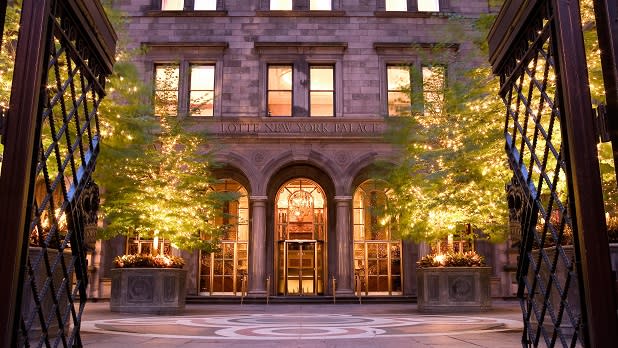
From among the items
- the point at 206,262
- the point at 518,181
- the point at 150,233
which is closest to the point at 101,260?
the point at 206,262

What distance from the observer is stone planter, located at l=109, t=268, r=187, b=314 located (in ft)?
51.0

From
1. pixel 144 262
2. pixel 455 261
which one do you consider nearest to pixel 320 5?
pixel 455 261

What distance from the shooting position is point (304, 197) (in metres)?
26.0

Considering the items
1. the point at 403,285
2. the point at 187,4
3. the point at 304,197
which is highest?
the point at 187,4

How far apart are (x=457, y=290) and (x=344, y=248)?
25.8ft

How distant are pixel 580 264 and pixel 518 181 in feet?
3.95

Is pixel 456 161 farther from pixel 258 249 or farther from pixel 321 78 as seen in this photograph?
pixel 321 78

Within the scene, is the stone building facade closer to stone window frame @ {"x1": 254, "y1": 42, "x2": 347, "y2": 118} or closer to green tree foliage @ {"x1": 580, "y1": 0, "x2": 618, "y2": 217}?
stone window frame @ {"x1": 254, "y1": 42, "x2": 347, "y2": 118}

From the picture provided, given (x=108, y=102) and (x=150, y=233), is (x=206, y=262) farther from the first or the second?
(x=108, y=102)

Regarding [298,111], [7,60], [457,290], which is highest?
[298,111]

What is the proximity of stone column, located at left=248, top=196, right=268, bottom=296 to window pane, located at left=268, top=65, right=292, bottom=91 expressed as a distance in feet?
17.9

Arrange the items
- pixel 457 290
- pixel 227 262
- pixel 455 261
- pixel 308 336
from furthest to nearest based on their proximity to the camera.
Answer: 1. pixel 227 262
2. pixel 455 261
3. pixel 457 290
4. pixel 308 336

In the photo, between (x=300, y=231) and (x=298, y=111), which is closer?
(x=298, y=111)

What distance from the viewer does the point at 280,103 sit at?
25359 millimetres
